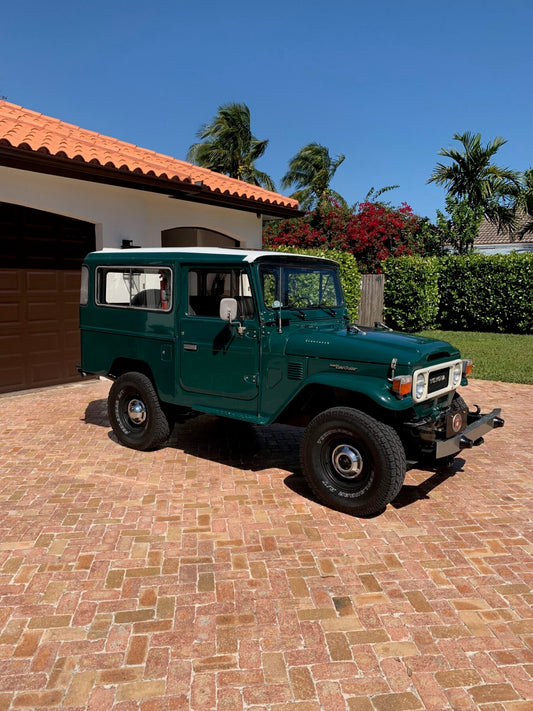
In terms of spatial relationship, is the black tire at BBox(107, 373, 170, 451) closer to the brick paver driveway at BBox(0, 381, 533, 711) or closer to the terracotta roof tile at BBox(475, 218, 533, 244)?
the brick paver driveway at BBox(0, 381, 533, 711)

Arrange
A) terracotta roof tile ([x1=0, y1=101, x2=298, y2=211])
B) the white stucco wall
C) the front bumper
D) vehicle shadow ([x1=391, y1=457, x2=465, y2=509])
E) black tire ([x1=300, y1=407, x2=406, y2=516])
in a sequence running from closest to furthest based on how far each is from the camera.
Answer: black tire ([x1=300, y1=407, x2=406, y2=516])
the front bumper
vehicle shadow ([x1=391, y1=457, x2=465, y2=509])
terracotta roof tile ([x1=0, y1=101, x2=298, y2=211])
the white stucco wall

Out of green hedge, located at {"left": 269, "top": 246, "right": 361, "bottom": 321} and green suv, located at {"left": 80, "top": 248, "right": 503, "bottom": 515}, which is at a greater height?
green hedge, located at {"left": 269, "top": 246, "right": 361, "bottom": 321}

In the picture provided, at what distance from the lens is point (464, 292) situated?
17250 mm

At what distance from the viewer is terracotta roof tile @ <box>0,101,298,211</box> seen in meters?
7.25

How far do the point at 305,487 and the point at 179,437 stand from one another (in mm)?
2067

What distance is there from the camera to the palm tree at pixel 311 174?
28672 millimetres

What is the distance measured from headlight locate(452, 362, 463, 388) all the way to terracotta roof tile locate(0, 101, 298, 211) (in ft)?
19.2

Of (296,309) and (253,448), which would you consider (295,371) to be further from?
(253,448)

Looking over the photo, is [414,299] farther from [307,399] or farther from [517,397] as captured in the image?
[307,399]


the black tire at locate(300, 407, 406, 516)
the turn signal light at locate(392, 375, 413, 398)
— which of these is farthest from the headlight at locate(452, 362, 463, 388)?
the black tire at locate(300, 407, 406, 516)

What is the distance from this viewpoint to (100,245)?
8820mm

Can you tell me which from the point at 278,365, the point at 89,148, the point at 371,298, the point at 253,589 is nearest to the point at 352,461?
the point at 278,365

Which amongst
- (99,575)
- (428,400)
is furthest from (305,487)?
(99,575)

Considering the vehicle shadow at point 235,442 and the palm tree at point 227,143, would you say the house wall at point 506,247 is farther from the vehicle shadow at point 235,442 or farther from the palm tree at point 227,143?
the vehicle shadow at point 235,442
